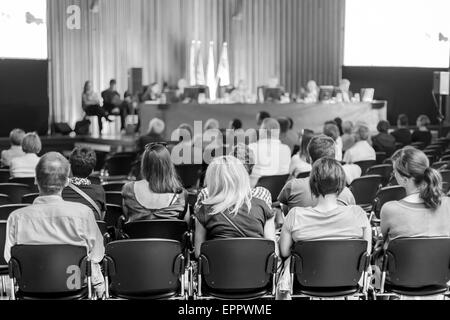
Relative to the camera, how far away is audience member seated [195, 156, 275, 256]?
4.41 metres

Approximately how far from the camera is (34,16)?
605 inches

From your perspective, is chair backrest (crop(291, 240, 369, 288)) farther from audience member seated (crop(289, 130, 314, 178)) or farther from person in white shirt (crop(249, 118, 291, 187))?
person in white shirt (crop(249, 118, 291, 187))

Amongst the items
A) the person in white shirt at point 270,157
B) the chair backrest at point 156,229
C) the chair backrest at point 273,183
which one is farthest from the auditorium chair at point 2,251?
the person in white shirt at point 270,157

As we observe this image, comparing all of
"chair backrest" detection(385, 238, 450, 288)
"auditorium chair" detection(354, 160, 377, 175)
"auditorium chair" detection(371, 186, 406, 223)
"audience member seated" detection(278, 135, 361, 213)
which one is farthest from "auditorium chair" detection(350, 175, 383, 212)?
"chair backrest" detection(385, 238, 450, 288)

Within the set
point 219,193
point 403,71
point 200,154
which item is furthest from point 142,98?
point 219,193

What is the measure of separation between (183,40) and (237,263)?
577 inches

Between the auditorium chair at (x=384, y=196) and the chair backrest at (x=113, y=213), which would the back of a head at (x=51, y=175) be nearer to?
the chair backrest at (x=113, y=213)

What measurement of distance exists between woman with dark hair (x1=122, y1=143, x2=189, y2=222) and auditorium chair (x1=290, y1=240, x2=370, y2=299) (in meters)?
1.26

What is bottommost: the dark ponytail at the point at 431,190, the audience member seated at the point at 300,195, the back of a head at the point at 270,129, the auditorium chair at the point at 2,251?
the auditorium chair at the point at 2,251

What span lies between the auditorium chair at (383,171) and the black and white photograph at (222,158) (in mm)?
20

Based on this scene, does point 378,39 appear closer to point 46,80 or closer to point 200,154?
point 46,80

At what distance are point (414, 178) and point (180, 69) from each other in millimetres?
14114

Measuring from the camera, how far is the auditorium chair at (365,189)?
22.1 ft

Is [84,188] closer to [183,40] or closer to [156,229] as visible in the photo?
[156,229]
